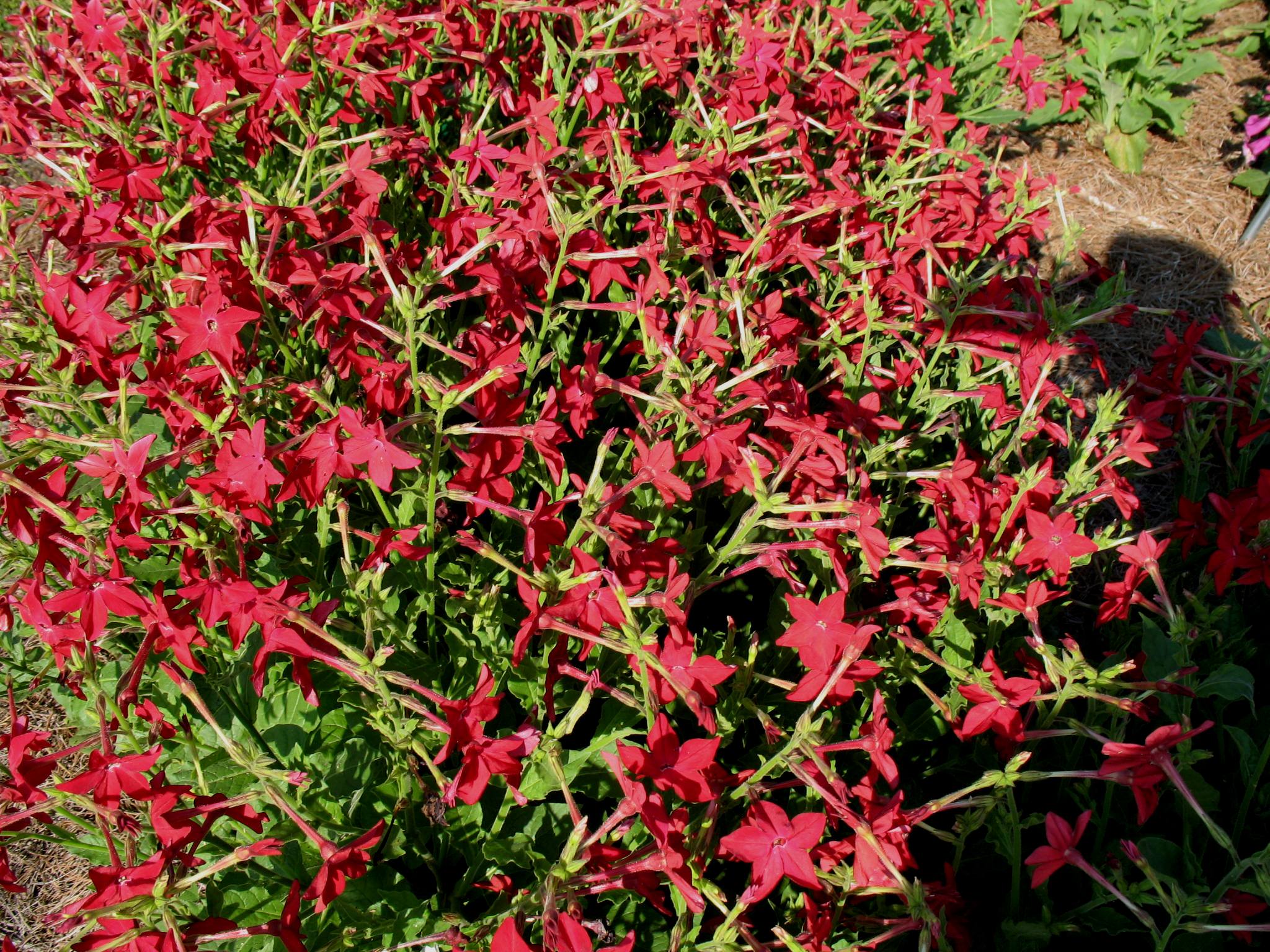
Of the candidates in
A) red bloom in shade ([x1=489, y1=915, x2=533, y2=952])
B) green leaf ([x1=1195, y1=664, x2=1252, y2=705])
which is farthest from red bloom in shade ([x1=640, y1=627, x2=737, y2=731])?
green leaf ([x1=1195, y1=664, x2=1252, y2=705])

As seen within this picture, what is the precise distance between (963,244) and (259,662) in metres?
1.84

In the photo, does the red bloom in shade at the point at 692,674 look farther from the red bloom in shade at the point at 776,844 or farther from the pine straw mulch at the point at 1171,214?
the pine straw mulch at the point at 1171,214

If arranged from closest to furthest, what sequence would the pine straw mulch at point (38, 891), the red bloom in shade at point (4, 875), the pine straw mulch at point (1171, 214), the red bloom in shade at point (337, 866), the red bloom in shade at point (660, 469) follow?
the red bloom in shade at point (337, 866)
the red bloom in shade at point (4, 875)
the red bloom in shade at point (660, 469)
the pine straw mulch at point (38, 891)
the pine straw mulch at point (1171, 214)

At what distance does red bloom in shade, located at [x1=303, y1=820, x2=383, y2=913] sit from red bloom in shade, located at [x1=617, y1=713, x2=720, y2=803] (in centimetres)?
37

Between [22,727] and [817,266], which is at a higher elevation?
[817,266]

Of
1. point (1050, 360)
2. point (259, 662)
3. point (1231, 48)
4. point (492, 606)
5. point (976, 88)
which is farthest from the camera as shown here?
point (1231, 48)

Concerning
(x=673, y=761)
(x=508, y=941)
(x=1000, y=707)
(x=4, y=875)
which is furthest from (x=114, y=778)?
(x=1000, y=707)

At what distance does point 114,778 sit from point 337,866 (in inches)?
13.5

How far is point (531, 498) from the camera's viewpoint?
2.25m

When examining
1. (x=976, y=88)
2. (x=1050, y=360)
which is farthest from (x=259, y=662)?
(x=976, y=88)

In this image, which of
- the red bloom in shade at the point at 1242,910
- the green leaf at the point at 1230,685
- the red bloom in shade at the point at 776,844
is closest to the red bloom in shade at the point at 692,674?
the red bloom in shade at the point at 776,844

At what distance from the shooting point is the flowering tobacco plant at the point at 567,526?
1350 millimetres

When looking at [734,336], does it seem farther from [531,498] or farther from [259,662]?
[259,662]

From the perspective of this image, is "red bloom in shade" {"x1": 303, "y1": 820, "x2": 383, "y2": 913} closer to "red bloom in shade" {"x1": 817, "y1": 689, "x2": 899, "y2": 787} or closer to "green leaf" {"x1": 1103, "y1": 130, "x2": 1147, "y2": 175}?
"red bloom in shade" {"x1": 817, "y1": 689, "x2": 899, "y2": 787}
